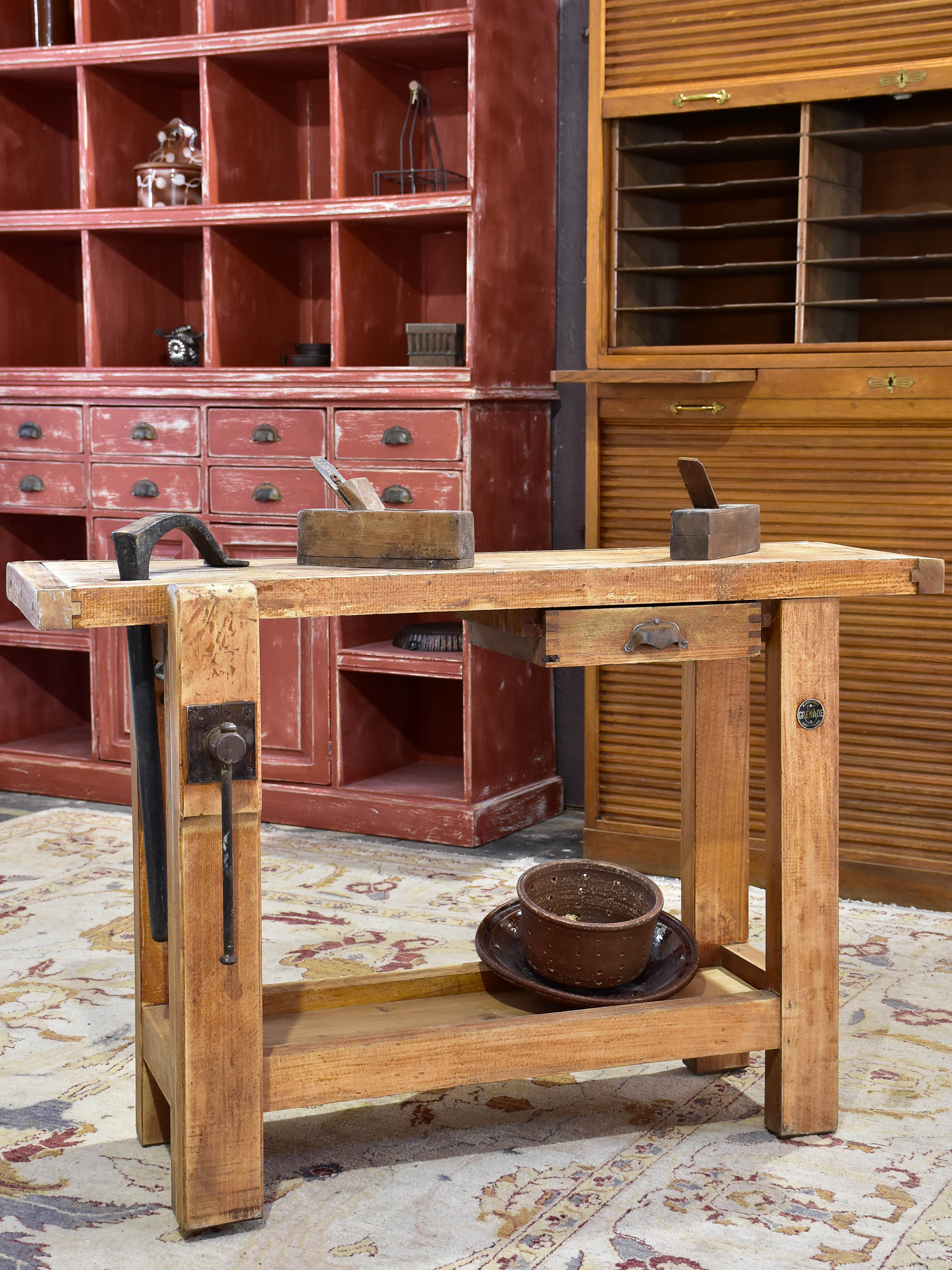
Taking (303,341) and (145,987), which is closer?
(145,987)

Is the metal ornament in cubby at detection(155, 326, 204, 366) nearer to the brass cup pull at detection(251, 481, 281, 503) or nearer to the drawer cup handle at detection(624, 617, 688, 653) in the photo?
the brass cup pull at detection(251, 481, 281, 503)

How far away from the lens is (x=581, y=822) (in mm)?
4703

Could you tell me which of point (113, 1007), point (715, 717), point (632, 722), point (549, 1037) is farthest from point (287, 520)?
point (549, 1037)

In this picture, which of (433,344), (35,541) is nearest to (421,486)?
(433,344)

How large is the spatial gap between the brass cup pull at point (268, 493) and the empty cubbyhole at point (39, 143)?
1.47 metres

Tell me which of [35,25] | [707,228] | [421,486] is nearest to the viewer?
[707,228]

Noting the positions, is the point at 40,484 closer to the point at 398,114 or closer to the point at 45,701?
the point at 45,701

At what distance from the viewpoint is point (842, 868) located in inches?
151

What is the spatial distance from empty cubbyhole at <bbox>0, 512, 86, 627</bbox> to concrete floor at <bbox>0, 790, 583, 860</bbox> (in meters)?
0.62

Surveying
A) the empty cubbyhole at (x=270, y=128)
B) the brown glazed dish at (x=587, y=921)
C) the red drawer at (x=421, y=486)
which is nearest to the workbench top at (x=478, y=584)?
the brown glazed dish at (x=587, y=921)

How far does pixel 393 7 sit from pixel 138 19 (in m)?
0.92

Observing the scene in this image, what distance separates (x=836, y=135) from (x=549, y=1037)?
98.7 inches

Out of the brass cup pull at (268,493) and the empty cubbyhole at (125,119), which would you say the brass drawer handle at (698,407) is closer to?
the brass cup pull at (268,493)

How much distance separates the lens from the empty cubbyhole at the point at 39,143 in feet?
16.5
